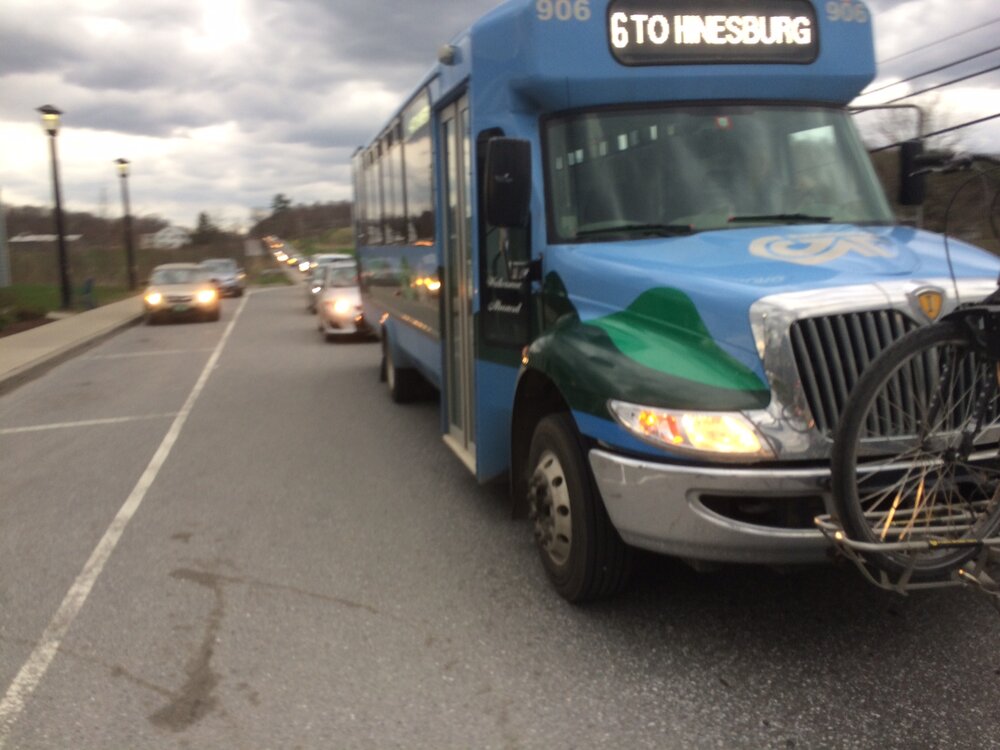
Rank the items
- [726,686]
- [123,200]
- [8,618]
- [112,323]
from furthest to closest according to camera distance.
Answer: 1. [123,200]
2. [112,323]
3. [8,618]
4. [726,686]

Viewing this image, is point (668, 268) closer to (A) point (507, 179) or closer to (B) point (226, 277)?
(A) point (507, 179)

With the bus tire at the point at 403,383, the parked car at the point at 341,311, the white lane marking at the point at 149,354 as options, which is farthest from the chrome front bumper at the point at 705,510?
the white lane marking at the point at 149,354

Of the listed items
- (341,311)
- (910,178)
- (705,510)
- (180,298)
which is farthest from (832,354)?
(180,298)

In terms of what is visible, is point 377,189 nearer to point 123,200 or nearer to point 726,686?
point 726,686

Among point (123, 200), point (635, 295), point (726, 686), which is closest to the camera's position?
point (726, 686)

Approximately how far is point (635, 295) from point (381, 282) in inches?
288

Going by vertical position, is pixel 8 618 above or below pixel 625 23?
below

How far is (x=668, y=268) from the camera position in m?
4.51

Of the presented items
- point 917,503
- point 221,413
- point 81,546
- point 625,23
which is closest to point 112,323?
point 221,413

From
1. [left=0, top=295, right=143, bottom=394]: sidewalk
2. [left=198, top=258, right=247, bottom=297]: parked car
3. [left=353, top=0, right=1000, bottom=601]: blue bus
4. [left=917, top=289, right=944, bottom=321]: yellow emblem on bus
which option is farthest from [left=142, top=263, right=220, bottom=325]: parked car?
[left=917, top=289, right=944, bottom=321]: yellow emblem on bus

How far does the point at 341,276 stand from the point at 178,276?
28.4ft

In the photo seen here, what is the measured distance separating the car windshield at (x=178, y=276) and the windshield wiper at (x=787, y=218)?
77.7 ft

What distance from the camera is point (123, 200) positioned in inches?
1603

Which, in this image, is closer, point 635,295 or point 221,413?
point 635,295
